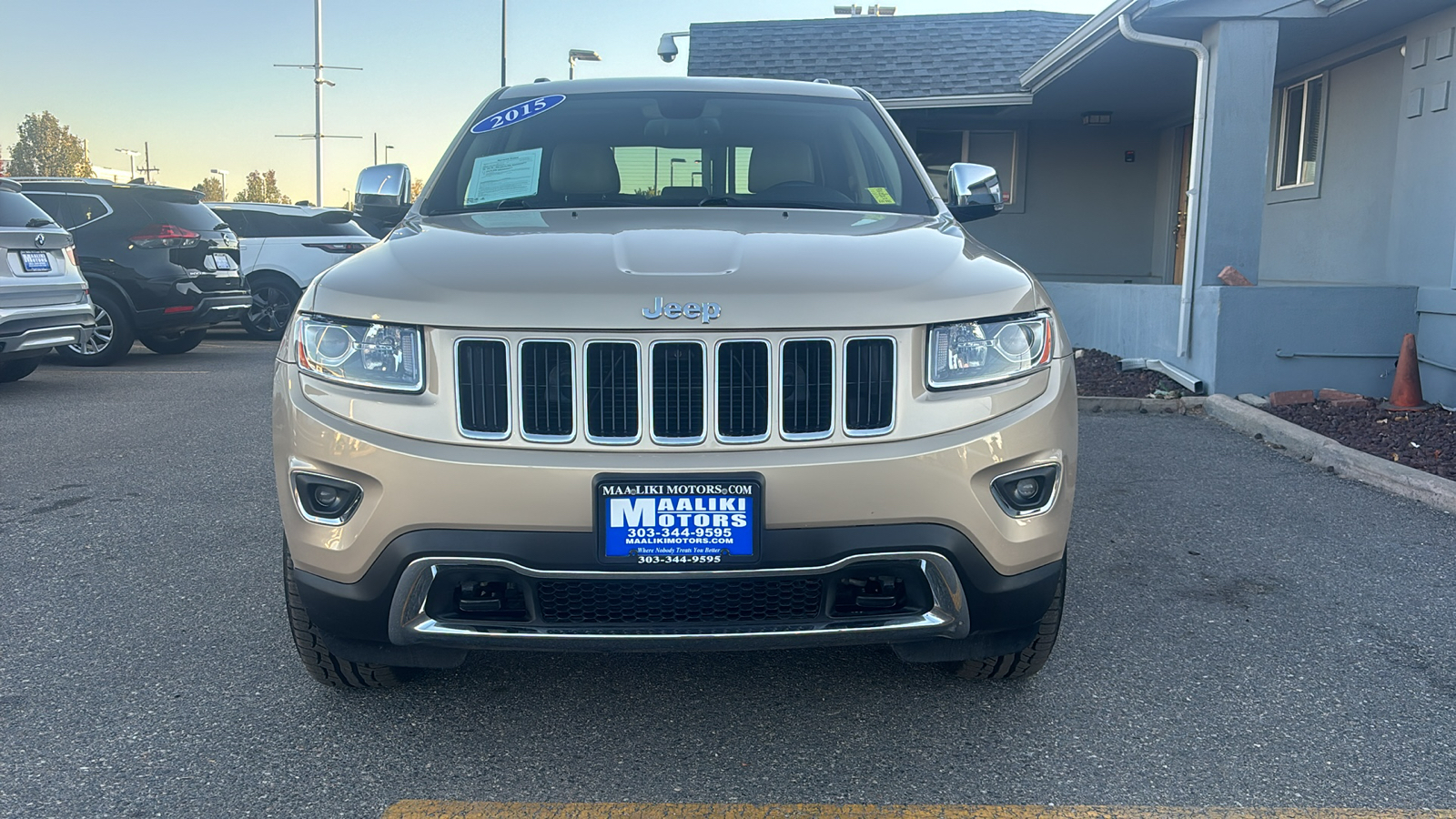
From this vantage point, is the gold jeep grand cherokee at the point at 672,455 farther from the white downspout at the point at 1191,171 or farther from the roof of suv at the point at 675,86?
the white downspout at the point at 1191,171

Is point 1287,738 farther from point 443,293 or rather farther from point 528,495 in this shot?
point 443,293

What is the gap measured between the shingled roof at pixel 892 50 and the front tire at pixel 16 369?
8.18 m

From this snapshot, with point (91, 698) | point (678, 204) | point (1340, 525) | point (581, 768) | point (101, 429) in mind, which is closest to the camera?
point (581, 768)

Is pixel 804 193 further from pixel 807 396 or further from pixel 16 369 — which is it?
pixel 16 369

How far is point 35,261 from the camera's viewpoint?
866 cm

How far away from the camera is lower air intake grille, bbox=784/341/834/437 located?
2.50m

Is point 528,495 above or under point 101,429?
above

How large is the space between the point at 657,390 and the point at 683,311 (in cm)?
18

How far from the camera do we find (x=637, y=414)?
248cm

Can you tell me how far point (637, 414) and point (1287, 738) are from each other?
1783 mm

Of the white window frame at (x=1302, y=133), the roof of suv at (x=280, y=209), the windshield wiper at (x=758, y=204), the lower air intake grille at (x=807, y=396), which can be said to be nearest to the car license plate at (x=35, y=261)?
the roof of suv at (x=280, y=209)

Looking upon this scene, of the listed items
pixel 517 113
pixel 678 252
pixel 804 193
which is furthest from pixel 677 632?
pixel 517 113

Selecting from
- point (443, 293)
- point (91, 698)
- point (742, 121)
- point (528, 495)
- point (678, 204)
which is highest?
point (742, 121)

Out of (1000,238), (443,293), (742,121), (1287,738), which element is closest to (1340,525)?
(1287,738)
